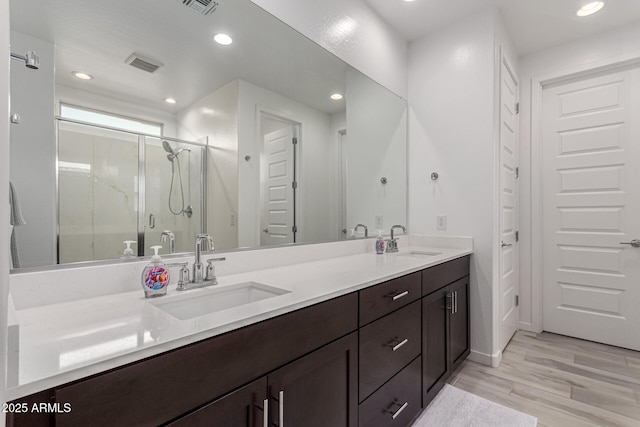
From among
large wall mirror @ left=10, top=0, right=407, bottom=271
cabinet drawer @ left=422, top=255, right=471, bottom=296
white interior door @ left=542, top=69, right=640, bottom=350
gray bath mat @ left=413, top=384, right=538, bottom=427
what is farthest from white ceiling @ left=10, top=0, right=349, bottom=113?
white interior door @ left=542, top=69, right=640, bottom=350

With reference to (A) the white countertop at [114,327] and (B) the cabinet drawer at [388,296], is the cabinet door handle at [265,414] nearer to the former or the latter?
(A) the white countertop at [114,327]

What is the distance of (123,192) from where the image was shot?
1.12 metres

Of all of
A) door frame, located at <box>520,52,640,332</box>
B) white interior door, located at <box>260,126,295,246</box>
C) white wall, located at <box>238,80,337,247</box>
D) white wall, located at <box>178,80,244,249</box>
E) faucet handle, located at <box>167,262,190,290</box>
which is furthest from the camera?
door frame, located at <box>520,52,640,332</box>

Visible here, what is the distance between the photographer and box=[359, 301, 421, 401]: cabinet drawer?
124 centimetres

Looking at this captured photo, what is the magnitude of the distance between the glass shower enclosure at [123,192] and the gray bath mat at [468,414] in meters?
1.56

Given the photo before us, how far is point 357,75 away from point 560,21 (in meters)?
1.70

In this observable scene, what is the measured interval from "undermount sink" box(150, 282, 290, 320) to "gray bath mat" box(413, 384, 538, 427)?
1.16 meters

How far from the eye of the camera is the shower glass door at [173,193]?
120 cm

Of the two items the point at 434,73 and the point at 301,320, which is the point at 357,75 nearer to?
the point at 434,73

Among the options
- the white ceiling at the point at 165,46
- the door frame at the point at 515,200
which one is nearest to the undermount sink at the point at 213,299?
the white ceiling at the point at 165,46

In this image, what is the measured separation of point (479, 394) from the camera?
6.21 feet

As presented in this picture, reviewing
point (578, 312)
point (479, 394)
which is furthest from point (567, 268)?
point (479, 394)

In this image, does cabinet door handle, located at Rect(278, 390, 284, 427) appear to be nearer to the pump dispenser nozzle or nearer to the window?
the pump dispenser nozzle

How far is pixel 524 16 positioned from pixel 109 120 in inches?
113
